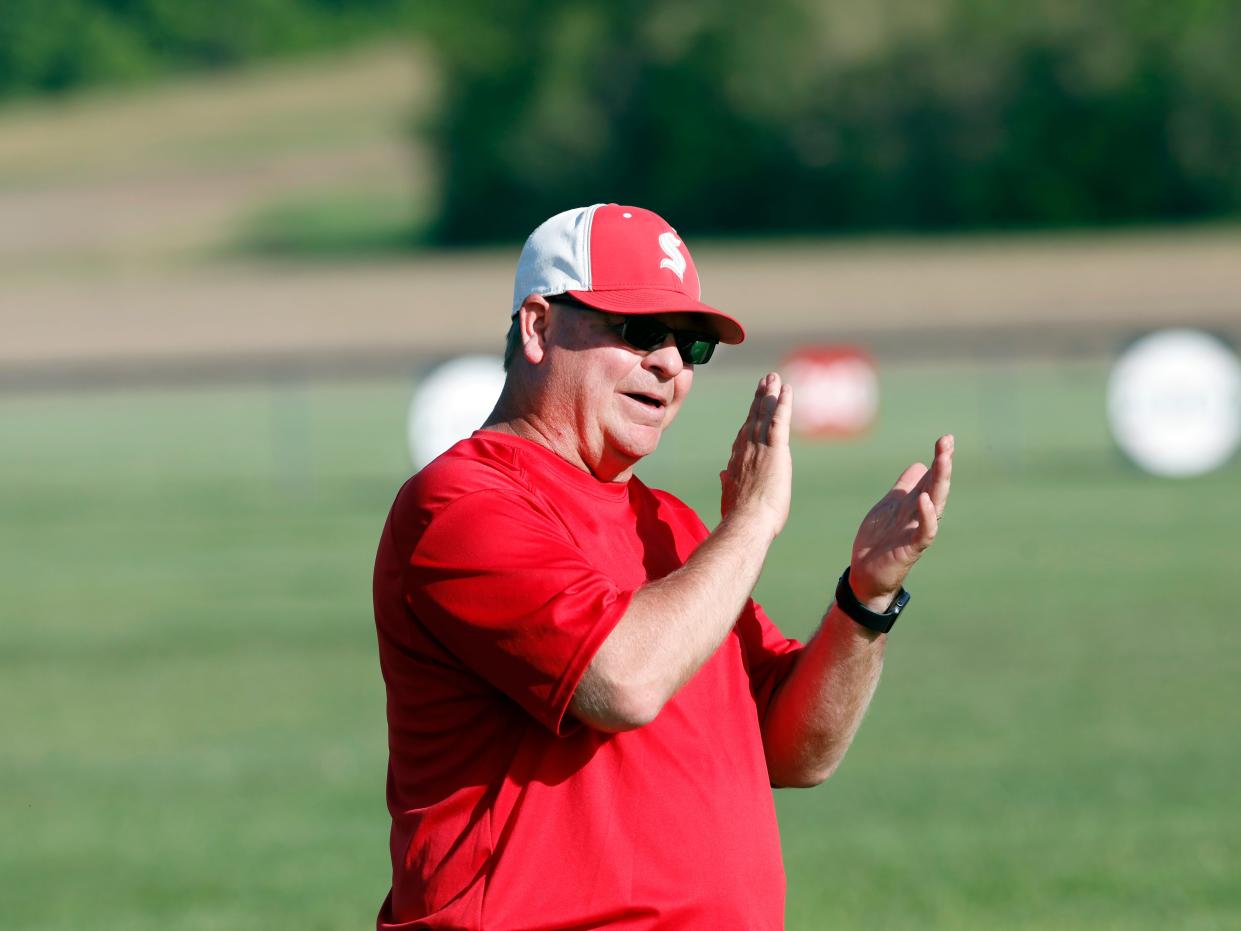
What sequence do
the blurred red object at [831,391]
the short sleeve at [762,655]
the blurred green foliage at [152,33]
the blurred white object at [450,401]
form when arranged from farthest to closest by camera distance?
the blurred green foliage at [152,33] → the blurred red object at [831,391] → the blurred white object at [450,401] → the short sleeve at [762,655]

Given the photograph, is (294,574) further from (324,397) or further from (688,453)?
(324,397)

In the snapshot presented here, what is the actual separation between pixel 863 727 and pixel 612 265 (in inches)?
298

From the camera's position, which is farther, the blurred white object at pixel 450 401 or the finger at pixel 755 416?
the blurred white object at pixel 450 401

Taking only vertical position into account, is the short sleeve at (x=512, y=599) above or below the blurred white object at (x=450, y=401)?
above

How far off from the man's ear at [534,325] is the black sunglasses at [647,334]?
2 centimetres

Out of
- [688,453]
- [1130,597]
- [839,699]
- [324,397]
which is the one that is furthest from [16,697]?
[324,397]

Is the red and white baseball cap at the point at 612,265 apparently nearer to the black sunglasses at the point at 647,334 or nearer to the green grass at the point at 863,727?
the black sunglasses at the point at 647,334

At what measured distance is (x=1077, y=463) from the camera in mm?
24156

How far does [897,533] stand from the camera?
4039 mm

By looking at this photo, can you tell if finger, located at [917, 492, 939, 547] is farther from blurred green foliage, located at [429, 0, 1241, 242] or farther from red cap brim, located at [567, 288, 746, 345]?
blurred green foliage, located at [429, 0, 1241, 242]

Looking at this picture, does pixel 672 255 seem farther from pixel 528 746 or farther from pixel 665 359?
Result: pixel 528 746

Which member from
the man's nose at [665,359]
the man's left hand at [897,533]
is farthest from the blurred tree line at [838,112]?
the man's nose at [665,359]

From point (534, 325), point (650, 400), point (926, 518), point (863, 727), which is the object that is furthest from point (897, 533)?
point (863, 727)

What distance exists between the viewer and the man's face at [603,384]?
12.6 feet
